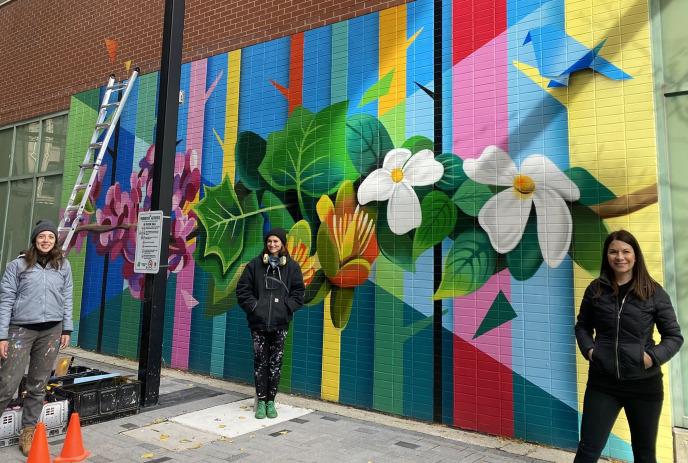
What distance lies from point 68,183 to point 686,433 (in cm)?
951

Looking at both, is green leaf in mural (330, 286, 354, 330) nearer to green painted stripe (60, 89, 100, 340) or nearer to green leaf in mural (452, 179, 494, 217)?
green leaf in mural (452, 179, 494, 217)

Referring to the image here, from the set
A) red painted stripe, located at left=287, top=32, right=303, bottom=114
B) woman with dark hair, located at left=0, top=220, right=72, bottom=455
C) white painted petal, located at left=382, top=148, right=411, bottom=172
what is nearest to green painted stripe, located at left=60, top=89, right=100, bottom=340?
red painted stripe, located at left=287, top=32, right=303, bottom=114

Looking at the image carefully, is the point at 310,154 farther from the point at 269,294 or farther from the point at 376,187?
the point at 269,294

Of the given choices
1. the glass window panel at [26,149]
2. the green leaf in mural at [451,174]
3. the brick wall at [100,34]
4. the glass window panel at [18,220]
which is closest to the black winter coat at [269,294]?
the green leaf in mural at [451,174]

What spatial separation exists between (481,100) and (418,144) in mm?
787

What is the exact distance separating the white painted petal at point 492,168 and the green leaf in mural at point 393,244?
0.97 meters

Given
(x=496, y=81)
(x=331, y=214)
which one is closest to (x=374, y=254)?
(x=331, y=214)

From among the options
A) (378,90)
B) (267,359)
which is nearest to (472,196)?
(378,90)

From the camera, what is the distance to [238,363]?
254 inches

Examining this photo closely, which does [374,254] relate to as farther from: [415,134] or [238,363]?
[238,363]

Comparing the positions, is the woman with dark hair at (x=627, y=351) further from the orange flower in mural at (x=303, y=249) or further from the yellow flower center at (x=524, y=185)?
the orange flower in mural at (x=303, y=249)

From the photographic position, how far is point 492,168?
4.93m

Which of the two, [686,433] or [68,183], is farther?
[68,183]

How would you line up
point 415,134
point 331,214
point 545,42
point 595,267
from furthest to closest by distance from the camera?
point 331,214 → point 415,134 → point 545,42 → point 595,267
